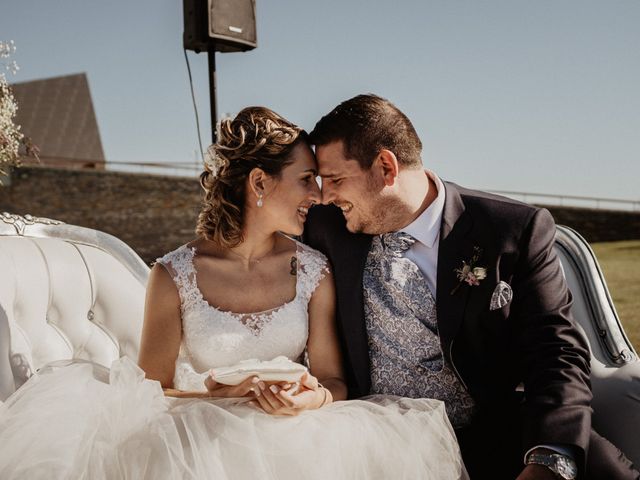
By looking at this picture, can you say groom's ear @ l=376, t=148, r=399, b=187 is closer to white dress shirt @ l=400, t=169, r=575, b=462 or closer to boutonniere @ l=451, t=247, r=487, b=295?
white dress shirt @ l=400, t=169, r=575, b=462

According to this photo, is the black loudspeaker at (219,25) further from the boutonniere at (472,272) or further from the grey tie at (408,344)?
the boutonniere at (472,272)

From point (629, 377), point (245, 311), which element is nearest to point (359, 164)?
point (245, 311)

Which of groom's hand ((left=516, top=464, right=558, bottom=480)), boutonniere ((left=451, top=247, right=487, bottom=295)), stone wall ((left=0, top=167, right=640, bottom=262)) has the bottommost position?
stone wall ((left=0, top=167, right=640, bottom=262))

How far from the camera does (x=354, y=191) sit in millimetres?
2486

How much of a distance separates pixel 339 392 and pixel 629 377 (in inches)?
42.2

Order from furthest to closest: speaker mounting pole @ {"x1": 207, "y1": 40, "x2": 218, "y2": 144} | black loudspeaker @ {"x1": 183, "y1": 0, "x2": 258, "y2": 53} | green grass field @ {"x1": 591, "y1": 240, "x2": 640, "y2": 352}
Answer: green grass field @ {"x1": 591, "y1": 240, "x2": 640, "y2": 352}, speaker mounting pole @ {"x1": 207, "y1": 40, "x2": 218, "y2": 144}, black loudspeaker @ {"x1": 183, "y1": 0, "x2": 258, "y2": 53}

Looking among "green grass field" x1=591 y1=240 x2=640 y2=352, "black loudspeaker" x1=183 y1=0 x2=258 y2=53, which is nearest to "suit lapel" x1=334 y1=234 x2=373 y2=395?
"black loudspeaker" x1=183 y1=0 x2=258 y2=53

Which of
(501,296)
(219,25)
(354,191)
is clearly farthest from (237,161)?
(219,25)

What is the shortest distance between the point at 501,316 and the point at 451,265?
254 millimetres

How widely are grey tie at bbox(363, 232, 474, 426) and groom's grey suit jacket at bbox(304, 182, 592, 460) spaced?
2.2 inches

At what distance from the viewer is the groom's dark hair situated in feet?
8.14

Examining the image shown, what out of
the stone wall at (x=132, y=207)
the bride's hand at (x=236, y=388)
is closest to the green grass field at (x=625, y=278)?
the stone wall at (x=132, y=207)

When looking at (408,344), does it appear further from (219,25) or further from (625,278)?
(625,278)

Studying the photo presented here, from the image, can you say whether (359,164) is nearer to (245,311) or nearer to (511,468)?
(245,311)
